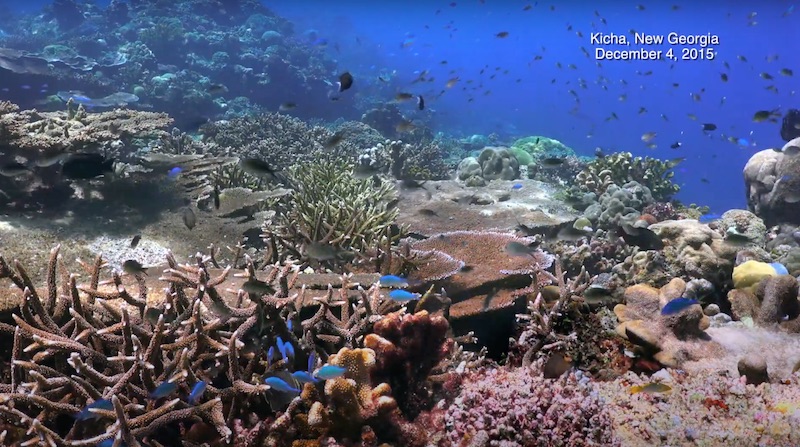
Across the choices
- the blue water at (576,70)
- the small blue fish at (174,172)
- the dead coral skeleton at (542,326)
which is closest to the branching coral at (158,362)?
the dead coral skeleton at (542,326)

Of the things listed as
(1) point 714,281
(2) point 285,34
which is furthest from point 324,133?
(2) point 285,34

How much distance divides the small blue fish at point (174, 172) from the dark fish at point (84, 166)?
72.7 inches

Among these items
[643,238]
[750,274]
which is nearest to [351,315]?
[750,274]

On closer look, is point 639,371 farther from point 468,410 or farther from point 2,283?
point 2,283

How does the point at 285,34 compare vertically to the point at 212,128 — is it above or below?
above

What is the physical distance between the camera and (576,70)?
293ft

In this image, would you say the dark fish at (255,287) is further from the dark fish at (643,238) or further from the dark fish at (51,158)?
the dark fish at (643,238)

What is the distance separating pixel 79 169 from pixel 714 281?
7986 millimetres

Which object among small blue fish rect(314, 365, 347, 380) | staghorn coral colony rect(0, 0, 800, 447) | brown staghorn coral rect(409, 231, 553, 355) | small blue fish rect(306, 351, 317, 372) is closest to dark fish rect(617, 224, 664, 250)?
staghorn coral colony rect(0, 0, 800, 447)

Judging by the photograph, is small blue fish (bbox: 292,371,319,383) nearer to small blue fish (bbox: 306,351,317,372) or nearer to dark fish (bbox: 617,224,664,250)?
small blue fish (bbox: 306,351,317,372)

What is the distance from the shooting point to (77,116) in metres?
7.68

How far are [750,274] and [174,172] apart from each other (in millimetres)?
8090

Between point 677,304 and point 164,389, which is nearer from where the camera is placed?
point 164,389

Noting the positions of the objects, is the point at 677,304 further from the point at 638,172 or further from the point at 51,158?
the point at 638,172
